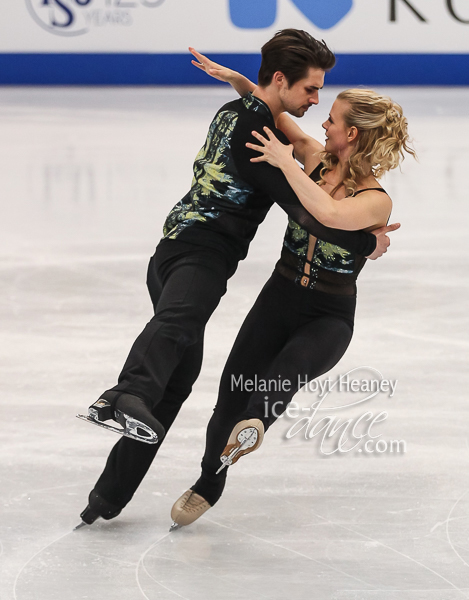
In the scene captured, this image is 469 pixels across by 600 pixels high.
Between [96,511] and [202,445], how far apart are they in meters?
0.63

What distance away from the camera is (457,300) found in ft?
15.7

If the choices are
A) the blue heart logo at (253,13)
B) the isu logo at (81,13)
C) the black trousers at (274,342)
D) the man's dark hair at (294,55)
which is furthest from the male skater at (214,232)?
A: the isu logo at (81,13)

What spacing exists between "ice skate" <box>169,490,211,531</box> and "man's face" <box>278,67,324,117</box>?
114cm

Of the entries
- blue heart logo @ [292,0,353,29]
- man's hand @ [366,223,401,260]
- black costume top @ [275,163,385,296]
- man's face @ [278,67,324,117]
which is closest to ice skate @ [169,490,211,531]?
black costume top @ [275,163,385,296]

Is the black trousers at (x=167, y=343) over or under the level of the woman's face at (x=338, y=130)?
under

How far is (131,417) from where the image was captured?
7.51 ft

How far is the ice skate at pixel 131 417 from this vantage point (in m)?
2.29

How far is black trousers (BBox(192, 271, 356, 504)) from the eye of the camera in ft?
8.66

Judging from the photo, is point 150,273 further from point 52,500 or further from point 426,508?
point 426,508

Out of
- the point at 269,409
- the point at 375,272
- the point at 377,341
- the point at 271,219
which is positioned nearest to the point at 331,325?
the point at 269,409

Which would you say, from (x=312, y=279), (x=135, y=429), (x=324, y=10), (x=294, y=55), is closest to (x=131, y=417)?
(x=135, y=429)

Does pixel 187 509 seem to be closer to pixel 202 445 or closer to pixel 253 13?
pixel 202 445

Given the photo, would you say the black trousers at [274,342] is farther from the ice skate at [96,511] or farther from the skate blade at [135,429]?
the skate blade at [135,429]

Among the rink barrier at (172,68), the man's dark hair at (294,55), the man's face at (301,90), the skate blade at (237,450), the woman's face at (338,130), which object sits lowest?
the rink barrier at (172,68)
